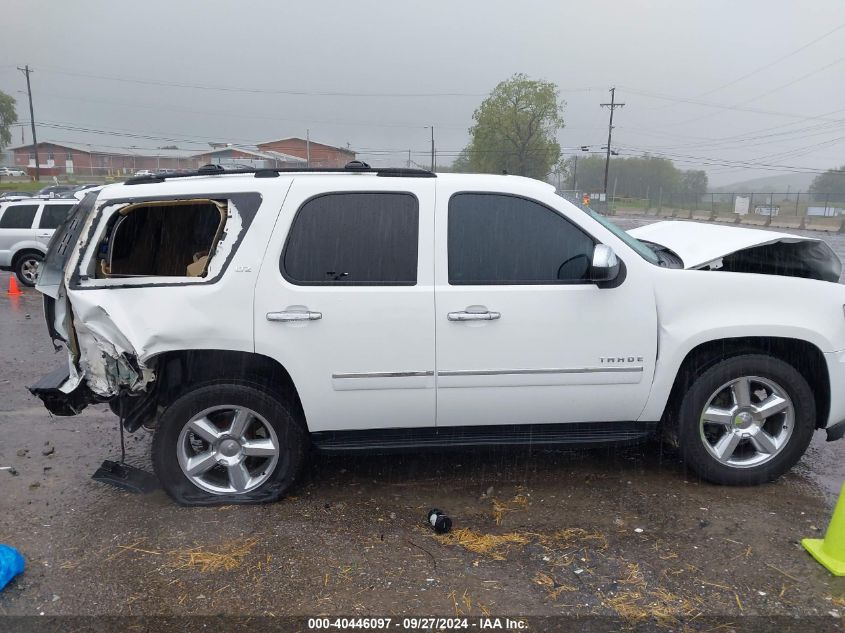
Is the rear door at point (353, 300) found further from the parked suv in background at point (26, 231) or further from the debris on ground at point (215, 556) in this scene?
the parked suv in background at point (26, 231)

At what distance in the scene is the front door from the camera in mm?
3758

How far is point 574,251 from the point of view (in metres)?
3.87

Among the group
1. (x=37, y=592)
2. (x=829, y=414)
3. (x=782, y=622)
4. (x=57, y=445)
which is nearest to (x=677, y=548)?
(x=782, y=622)

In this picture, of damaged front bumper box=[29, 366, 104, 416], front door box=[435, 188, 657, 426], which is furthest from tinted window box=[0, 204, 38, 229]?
front door box=[435, 188, 657, 426]

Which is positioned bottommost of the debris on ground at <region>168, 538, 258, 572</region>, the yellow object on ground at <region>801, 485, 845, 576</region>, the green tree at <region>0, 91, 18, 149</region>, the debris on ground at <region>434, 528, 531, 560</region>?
the debris on ground at <region>168, 538, 258, 572</region>

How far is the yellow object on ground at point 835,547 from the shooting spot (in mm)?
3262

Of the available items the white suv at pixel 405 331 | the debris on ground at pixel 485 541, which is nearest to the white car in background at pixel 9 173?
the white suv at pixel 405 331

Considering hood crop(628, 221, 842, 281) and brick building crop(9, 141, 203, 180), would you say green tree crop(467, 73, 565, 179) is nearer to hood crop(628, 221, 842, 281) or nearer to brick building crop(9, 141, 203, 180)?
brick building crop(9, 141, 203, 180)

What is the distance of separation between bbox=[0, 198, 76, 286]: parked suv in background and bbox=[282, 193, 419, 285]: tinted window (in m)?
12.1

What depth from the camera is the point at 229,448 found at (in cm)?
390

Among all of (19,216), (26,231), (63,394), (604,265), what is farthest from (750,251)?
(19,216)

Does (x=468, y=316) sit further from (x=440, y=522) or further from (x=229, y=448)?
(x=229, y=448)

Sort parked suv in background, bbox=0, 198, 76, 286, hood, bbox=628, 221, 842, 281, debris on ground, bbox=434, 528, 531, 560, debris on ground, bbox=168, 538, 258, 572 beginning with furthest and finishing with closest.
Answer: parked suv in background, bbox=0, 198, 76, 286, hood, bbox=628, 221, 842, 281, debris on ground, bbox=434, 528, 531, 560, debris on ground, bbox=168, 538, 258, 572

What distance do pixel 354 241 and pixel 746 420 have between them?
268 centimetres
